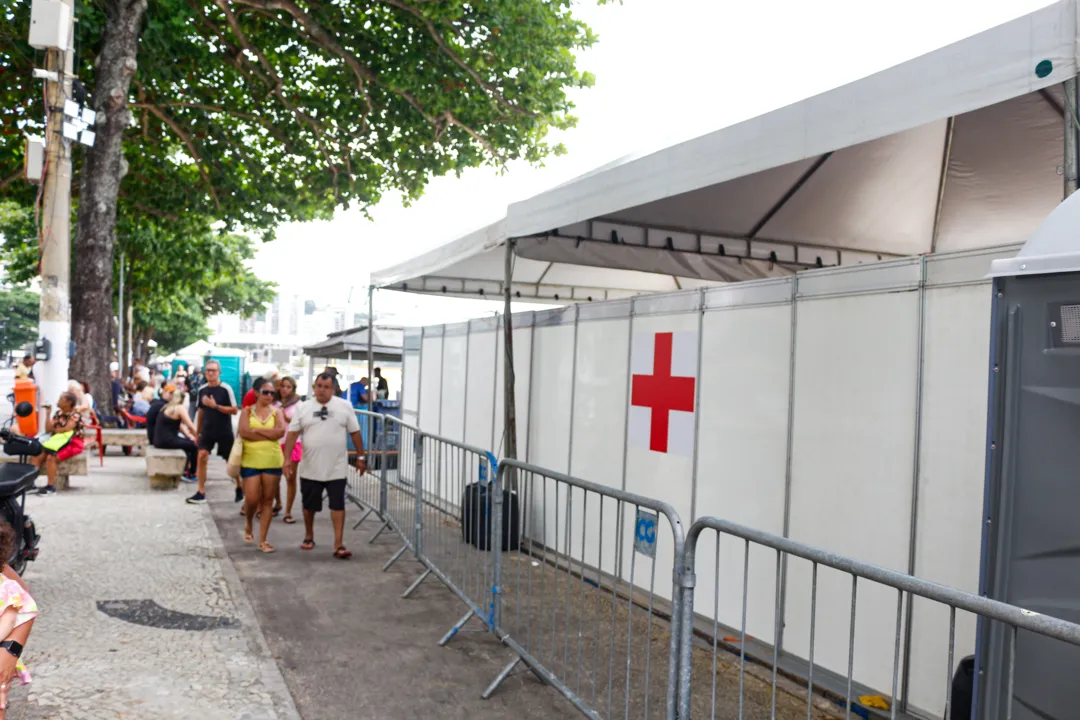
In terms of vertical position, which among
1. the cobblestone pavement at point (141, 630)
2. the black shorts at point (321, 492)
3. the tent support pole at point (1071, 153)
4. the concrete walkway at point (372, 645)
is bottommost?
the concrete walkway at point (372, 645)

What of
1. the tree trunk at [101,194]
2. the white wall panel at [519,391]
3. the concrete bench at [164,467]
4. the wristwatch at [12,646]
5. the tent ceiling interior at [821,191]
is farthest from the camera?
the tree trunk at [101,194]

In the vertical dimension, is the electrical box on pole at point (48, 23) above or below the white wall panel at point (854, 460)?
above

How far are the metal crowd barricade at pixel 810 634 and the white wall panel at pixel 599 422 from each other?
1433mm

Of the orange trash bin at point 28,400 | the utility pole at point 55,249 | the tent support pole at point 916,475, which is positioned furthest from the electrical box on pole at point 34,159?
the tent support pole at point 916,475

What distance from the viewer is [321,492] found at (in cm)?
762

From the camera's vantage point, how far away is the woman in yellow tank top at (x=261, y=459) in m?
7.77

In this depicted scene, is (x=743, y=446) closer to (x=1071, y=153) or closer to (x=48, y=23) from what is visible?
(x=1071, y=153)

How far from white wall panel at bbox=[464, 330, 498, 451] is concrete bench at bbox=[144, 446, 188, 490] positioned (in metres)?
3.92

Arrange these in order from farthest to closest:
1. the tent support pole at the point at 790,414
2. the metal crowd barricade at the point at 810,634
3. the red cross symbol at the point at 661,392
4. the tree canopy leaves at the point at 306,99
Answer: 1. the tree canopy leaves at the point at 306,99
2. the red cross symbol at the point at 661,392
3. the tent support pole at the point at 790,414
4. the metal crowd barricade at the point at 810,634

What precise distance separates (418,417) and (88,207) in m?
6.45

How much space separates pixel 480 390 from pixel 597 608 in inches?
232

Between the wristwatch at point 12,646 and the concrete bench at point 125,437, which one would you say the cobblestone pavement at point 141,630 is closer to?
the wristwatch at point 12,646

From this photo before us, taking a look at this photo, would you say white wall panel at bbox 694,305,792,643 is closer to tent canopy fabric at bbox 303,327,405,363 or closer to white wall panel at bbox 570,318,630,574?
white wall panel at bbox 570,318,630,574

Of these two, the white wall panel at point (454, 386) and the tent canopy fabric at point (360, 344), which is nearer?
the white wall panel at point (454, 386)
